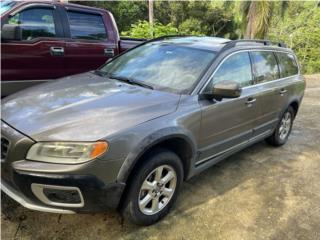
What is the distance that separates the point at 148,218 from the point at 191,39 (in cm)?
230

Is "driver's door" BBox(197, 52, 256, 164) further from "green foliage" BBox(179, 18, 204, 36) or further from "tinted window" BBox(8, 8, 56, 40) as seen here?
"green foliage" BBox(179, 18, 204, 36)

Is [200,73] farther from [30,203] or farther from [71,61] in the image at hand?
[71,61]

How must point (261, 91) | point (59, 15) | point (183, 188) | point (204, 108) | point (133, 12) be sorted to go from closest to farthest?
point (204, 108) → point (183, 188) → point (261, 91) → point (59, 15) → point (133, 12)

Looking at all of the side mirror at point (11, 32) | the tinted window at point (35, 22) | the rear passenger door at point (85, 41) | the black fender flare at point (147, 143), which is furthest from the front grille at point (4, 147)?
the rear passenger door at point (85, 41)

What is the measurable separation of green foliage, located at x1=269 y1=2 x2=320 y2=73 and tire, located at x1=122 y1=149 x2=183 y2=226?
18.5 metres

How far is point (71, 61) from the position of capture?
5.32 metres

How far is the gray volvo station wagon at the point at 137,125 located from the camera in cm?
242

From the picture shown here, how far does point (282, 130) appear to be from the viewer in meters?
5.27

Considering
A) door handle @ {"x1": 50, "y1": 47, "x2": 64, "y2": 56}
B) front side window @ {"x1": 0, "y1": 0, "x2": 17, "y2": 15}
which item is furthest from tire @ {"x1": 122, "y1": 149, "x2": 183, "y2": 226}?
front side window @ {"x1": 0, "y1": 0, "x2": 17, "y2": 15}

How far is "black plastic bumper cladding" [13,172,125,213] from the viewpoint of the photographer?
7.76ft

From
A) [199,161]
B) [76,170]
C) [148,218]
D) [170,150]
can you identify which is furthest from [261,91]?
[76,170]

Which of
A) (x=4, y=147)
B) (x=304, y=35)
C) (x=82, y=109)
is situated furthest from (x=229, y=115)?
(x=304, y=35)

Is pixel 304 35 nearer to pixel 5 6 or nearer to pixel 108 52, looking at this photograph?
pixel 108 52

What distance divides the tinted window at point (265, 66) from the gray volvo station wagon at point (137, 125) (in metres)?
0.01
